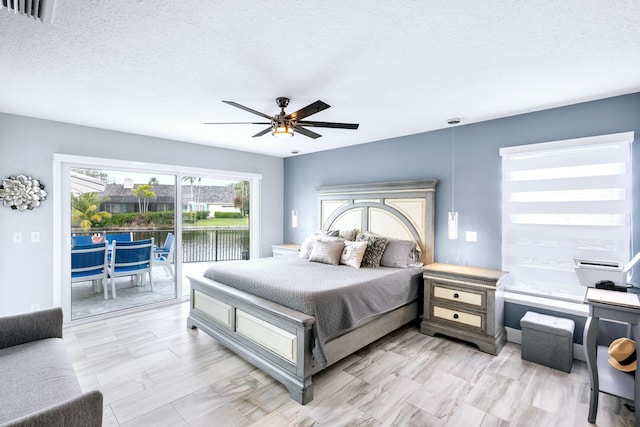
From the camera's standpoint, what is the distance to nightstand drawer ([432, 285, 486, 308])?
10.6ft

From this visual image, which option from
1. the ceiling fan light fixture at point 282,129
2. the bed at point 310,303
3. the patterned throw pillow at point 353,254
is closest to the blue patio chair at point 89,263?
the bed at point 310,303

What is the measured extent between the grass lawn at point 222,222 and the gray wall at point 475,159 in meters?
1.94

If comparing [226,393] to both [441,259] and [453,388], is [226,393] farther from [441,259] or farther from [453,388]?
[441,259]

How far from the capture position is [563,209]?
312cm

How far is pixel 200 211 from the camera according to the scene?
5.05m

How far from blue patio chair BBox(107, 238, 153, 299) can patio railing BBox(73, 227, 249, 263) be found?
131mm

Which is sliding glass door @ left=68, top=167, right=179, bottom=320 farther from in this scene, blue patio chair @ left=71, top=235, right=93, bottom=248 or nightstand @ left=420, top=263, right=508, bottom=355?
nightstand @ left=420, top=263, right=508, bottom=355

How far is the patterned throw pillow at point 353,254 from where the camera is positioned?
3.73m

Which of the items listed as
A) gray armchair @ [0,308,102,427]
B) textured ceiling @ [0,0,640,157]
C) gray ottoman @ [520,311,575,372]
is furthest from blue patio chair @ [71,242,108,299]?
gray ottoman @ [520,311,575,372]

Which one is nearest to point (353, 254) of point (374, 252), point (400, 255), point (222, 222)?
point (374, 252)

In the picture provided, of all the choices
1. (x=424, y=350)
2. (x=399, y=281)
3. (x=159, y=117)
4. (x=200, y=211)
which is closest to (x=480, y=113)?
(x=399, y=281)

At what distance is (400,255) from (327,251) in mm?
925

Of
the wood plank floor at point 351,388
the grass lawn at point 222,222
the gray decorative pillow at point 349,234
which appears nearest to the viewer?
the wood plank floor at point 351,388

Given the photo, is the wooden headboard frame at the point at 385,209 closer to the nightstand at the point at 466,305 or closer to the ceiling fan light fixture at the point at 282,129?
the nightstand at the point at 466,305
